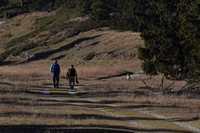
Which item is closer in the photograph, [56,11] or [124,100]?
[124,100]

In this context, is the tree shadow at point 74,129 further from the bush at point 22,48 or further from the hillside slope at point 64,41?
the bush at point 22,48

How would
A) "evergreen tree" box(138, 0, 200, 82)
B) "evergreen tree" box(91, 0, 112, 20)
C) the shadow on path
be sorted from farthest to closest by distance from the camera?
"evergreen tree" box(91, 0, 112, 20) → "evergreen tree" box(138, 0, 200, 82) → the shadow on path

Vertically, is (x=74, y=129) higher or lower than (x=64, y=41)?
lower

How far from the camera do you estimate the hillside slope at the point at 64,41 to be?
69500 millimetres

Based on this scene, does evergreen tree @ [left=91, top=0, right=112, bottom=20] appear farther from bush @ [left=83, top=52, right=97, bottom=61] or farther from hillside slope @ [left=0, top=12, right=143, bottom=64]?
bush @ [left=83, top=52, right=97, bottom=61]

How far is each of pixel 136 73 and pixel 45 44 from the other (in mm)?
35708

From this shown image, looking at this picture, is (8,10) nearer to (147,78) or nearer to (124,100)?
(147,78)

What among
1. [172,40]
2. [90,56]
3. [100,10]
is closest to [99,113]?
[172,40]

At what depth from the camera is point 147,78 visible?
47.1 metres

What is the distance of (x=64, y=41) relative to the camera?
82.9m

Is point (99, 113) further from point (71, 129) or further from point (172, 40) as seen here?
point (172, 40)

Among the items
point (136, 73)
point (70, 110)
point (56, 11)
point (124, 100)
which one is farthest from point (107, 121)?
point (56, 11)

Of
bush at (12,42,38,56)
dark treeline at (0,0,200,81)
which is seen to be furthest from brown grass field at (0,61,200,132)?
bush at (12,42,38,56)

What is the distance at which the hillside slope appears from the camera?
228 feet
